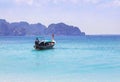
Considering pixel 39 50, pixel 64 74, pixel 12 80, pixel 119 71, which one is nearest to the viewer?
pixel 12 80

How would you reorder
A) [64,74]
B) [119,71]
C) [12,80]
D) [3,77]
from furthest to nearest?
[119,71] < [64,74] < [3,77] < [12,80]

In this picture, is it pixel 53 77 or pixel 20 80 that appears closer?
pixel 20 80

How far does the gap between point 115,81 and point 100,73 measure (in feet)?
14.7

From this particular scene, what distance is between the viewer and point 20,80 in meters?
21.7

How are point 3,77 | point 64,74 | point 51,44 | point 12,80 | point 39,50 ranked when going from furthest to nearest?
point 51,44
point 39,50
point 64,74
point 3,77
point 12,80

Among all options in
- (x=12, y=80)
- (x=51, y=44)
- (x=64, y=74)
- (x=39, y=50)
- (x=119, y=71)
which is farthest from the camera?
(x=51, y=44)

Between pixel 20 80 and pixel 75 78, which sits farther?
pixel 75 78

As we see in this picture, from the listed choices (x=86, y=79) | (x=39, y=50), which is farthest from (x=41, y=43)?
(x=86, y=79)

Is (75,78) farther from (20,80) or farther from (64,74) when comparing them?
(20,80)

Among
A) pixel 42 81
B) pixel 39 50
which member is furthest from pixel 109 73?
pixel 39 50

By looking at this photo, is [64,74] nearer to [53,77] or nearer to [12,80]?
[53,77]

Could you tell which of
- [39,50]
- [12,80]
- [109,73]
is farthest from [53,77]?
[39,50]

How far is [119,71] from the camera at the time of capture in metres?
27.3

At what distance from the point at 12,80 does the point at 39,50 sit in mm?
33875
